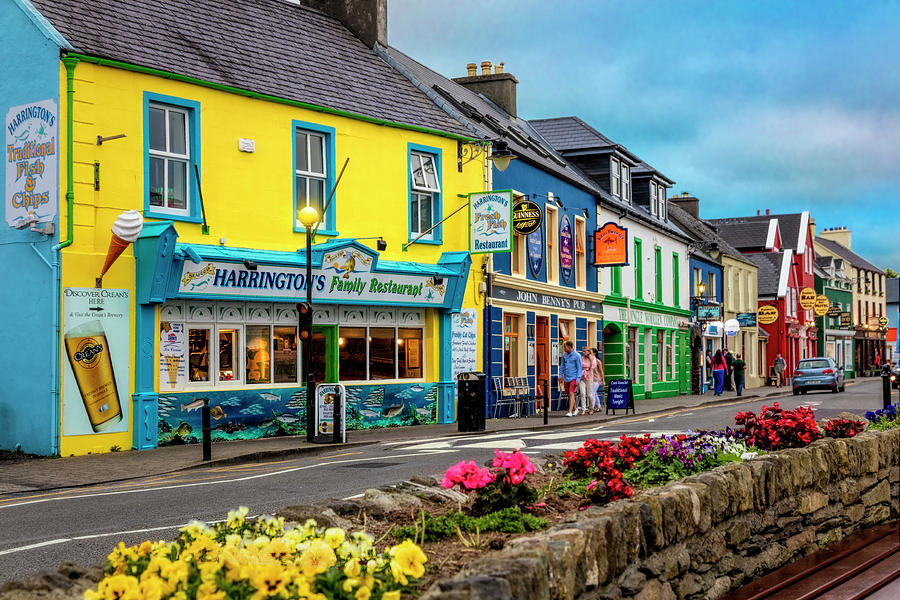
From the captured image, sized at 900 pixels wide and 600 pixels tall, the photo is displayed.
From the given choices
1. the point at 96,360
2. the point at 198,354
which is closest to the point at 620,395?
the point at 198,354

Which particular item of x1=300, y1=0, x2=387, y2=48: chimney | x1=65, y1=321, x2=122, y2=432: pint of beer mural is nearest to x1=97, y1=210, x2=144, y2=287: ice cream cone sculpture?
x1=65, y1=321, x2=122, y2=432: pint of beer mural

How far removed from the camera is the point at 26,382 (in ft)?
55.8

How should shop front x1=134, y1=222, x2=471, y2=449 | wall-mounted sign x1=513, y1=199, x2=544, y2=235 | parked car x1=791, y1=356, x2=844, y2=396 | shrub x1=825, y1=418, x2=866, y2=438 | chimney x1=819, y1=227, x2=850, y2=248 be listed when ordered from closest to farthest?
shrub x1=825, y1=418, x2=866, y2=438 → shop front x1=134, y1=222, x2=471, y2=449 → wall-mounted sign x1=513, y1=199, x2=544, y2=235 → parked car x1=791, y1=356, x2=844, y2=396 → chimney x1=819, y1=227, x2=850, y2=248

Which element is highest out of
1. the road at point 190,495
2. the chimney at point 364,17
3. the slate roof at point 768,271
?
the chimney at point 364,17

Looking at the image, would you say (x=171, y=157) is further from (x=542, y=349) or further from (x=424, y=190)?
(x=542, y=349)

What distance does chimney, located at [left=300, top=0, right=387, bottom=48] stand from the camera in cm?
2677

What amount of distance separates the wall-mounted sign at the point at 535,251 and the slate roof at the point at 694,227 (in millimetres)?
19082

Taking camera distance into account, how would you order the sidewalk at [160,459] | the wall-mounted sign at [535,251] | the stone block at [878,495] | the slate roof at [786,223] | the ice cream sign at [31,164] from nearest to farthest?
the stone block at [878,495] < the sidewalk at [160,459] < the ice cream sign at [31,164] < the wall-mounted sign at [535,251] < the slate roof at [786,223]

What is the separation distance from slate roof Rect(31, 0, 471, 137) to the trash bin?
6217mm

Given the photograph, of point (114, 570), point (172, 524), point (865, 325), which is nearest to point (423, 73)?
point (172, 524)

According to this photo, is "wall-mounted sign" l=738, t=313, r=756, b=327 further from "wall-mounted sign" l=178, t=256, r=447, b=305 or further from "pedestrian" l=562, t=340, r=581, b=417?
"wall-mounted sign" l=178, t=256, r=447, b=305

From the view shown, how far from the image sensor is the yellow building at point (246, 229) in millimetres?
17031

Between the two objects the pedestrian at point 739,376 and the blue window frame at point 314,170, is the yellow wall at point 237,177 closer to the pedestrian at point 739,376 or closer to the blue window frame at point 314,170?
the blue window frame at point 314,170

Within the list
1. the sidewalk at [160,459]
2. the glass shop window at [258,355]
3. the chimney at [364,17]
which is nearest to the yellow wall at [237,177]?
the sidewalk at [160,459]
